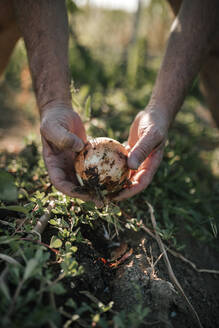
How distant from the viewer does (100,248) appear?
163cm

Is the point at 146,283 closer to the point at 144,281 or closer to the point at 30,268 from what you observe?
the point at 144,281

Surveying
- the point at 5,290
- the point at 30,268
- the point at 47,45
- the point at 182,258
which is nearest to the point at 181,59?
the point at 47,45

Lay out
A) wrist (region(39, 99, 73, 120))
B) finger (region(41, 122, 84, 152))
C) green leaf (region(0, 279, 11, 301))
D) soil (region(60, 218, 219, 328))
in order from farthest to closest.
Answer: wrist (region(39, 99, 73, 120)) < finger (region(41, 122, 84, 152)) < soil (region(60, 218, 219, 328)) < green leaf (region(0, 279, 11, 301))

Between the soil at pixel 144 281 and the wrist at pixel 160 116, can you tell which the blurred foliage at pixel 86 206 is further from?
the wrist at pixel 160 116

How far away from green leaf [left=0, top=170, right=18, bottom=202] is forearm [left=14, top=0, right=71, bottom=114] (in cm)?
77

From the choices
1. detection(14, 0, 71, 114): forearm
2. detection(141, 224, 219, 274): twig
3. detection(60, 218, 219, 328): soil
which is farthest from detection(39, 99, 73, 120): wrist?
detection(141, 224, 219, 274): twig

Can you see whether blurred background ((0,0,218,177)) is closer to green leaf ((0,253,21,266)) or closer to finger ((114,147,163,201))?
finger ((114,147,163,201))

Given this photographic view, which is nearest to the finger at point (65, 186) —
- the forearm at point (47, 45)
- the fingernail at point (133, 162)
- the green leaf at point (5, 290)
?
the fingernail at point (133, 162)

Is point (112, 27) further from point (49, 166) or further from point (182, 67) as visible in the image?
point (49, 166)

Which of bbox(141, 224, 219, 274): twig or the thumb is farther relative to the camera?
bbox(141, 224, 219, 274): twig

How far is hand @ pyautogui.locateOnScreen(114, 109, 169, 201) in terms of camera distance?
A: 1.63 meters

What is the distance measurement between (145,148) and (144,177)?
21cm

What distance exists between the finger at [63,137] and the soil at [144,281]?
519mm

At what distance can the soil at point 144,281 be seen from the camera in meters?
1.31
